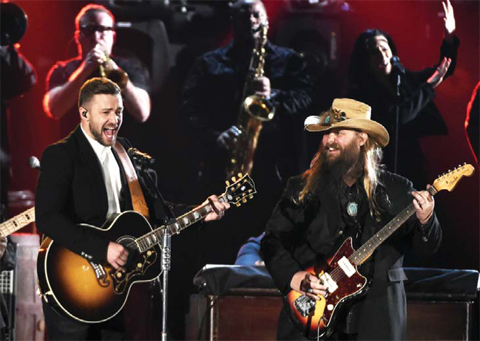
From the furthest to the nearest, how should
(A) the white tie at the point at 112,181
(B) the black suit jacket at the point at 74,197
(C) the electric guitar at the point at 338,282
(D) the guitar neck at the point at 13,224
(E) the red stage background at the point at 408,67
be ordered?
(E) the red stage background at the point at 408,67 → (D) the guitar neck at the point at 13,224 → (A) the white tie at the point at 112,181 → (B) the black suit jacket at the point at 74,197 → (C) the electric guitar at the point at 338,282

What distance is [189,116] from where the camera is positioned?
763 centimetres

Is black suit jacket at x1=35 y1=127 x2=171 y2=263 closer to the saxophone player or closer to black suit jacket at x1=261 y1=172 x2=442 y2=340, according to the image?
black suit jacket at x1=261 y1=172 x2=442 y2=340

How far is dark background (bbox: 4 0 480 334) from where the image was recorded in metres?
7.52

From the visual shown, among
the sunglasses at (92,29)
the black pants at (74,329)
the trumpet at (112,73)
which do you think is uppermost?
the sunglasses at (92,29)

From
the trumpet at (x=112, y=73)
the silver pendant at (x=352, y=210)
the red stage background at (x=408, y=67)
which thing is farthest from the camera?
the red stage background at (x=408, y=67)

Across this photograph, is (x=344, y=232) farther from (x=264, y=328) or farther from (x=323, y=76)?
(x=323, y=76)

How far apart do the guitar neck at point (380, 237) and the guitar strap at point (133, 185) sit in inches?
59.4

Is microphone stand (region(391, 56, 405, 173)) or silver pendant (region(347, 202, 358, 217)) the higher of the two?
microphone stand (region(391, 56, 405, 173))

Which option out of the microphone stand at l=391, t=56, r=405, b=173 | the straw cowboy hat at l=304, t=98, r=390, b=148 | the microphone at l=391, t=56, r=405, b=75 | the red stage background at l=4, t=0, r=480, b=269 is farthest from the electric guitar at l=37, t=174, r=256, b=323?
the microphone at l=391, t=56, r=405, b=75

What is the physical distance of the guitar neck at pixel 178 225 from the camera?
4.99 m

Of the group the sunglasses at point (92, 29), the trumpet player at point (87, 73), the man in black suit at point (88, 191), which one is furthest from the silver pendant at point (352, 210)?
the sunglasses at point (92, 29)

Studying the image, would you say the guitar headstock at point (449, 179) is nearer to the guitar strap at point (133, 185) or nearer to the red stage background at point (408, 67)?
→ the guitar strap at point (133, 185)

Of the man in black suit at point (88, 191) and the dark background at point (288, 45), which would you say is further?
the dark background at point (288, 45)

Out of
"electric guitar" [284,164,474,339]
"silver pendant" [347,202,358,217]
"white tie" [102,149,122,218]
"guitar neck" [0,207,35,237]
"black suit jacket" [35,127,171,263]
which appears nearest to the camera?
"electric guitar" [284,164,474,339]
